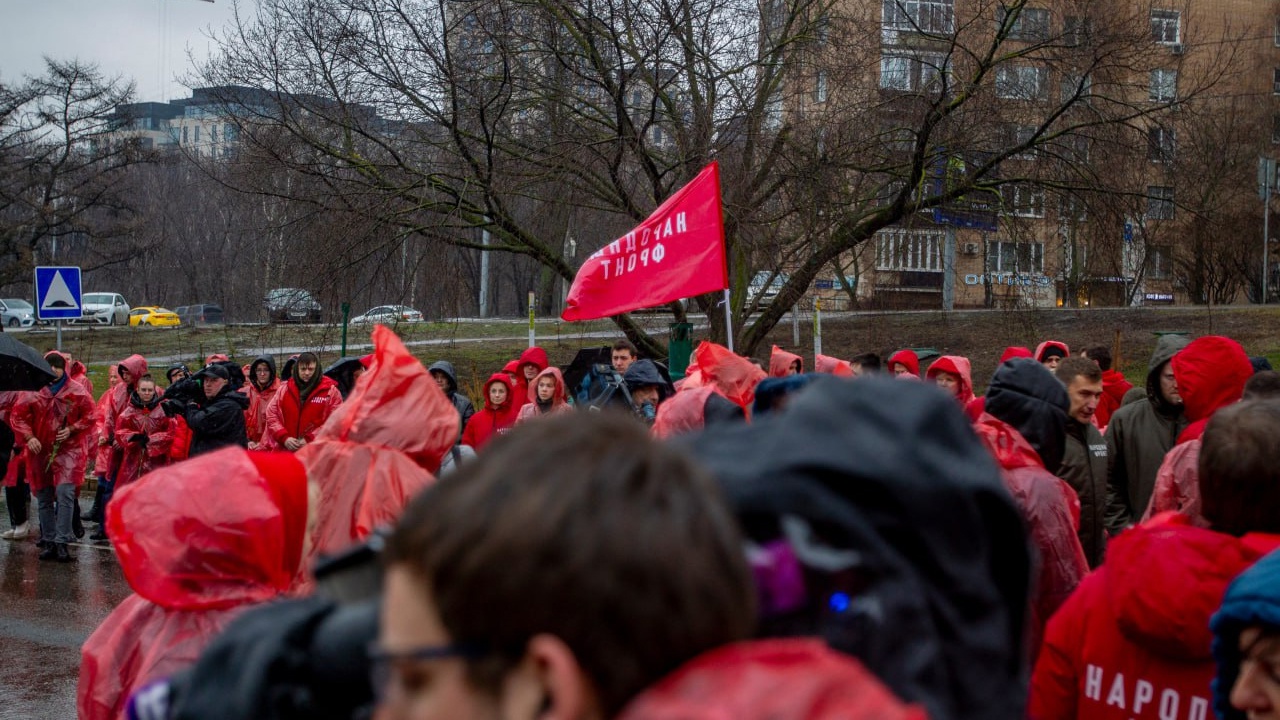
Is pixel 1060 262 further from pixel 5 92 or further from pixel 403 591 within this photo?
pixel 5 92

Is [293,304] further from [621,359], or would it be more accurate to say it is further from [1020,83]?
[1020,83]

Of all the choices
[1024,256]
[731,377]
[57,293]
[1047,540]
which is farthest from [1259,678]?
[57,293]

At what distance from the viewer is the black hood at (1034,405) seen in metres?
4.55

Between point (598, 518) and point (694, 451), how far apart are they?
27 centimetres

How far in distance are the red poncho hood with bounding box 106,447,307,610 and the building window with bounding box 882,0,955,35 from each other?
1379 centimetres

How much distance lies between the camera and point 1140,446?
22.9 feet

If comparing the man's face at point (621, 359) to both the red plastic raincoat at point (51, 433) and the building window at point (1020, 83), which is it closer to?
the red plastic raincoat at point (51, 433)

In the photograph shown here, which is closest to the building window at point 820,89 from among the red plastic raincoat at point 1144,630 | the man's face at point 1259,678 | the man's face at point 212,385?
the man's face at point 212,385

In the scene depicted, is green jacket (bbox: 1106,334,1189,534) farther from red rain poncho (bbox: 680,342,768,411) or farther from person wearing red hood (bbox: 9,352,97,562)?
person wearing red hood (bbox: 9,352,97,562)

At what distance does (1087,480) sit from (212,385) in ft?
27.4

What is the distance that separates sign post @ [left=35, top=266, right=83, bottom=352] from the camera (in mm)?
17594

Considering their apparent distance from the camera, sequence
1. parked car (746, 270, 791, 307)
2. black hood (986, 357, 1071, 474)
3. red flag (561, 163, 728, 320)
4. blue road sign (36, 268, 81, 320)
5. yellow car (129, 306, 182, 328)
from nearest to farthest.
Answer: black hood (986, 357, 1071, 474) < red flag (561, 163, 728, 320) < blue road sign (36, 268, 81, 320) < parked car (746, 270, 791, 307) < yellow car (129, 306, 182, 328)

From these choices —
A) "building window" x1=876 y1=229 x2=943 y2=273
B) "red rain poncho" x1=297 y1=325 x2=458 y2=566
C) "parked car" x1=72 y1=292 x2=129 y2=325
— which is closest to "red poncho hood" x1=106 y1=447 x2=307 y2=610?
"red rain poncho" x1=297 y1=325 x2=458 y2=566

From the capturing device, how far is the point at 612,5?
15.7m
